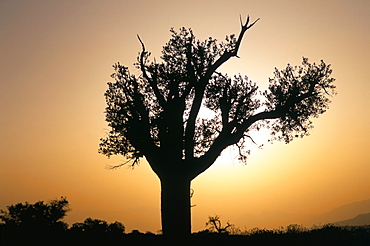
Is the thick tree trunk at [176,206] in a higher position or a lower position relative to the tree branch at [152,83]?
lower

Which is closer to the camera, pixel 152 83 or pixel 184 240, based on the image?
pixel 184 240

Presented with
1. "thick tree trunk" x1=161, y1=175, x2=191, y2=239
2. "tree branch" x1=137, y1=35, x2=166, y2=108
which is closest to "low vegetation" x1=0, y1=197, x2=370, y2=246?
"thick tree trunk" x1=161, y1=175, x2=191, y2=239

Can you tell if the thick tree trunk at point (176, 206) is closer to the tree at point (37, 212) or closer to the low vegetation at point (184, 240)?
the low vegetation at point (184, 240)

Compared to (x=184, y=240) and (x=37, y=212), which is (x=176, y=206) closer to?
(x=184, y=240)

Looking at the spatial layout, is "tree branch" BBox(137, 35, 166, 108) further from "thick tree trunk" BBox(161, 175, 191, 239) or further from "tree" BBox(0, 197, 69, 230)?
"tree" BBox(0, 197, 69, 230)

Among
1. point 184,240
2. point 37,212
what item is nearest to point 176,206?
point 184,240

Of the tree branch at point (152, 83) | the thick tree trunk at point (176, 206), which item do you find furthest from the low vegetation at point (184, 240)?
the tree branch at point (152, 83)

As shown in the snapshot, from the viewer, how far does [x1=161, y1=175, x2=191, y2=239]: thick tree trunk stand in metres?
27.3

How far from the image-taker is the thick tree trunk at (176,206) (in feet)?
89.6

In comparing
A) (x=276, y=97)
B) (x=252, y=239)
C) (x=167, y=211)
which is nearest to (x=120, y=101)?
(x=167, y=211)

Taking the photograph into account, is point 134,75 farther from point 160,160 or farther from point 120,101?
point 160,160

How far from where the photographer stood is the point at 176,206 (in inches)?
1080

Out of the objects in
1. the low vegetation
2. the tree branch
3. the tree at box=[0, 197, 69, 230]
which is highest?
the tree branch

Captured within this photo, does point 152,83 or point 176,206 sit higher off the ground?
point 152,83
